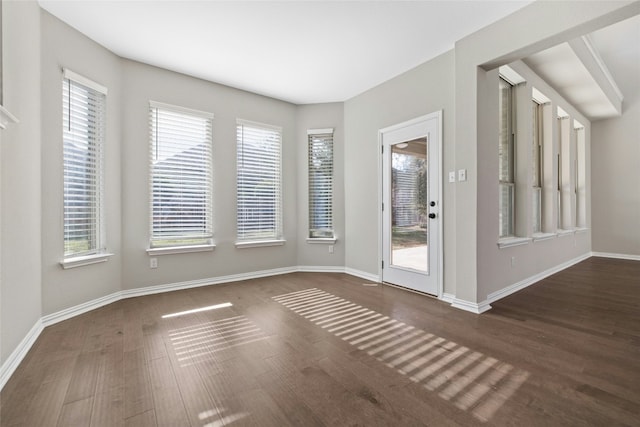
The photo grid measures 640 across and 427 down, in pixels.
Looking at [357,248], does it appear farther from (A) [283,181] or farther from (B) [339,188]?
(A) [283,181]

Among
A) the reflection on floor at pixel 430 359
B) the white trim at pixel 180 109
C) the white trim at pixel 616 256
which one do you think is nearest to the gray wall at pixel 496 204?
the reflection on floor at pixel 430 359

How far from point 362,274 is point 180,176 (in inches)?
118

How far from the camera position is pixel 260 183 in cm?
453

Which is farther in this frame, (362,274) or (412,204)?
(362,274)

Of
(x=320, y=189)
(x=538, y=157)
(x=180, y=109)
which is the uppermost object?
(x=180, y=109)

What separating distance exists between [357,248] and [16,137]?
12.9ft

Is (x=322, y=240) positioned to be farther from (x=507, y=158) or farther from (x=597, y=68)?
(x=597, y=68)

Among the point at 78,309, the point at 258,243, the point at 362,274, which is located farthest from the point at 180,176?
the point at 362,274

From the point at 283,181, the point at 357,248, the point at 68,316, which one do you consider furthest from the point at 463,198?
the point at 68,316

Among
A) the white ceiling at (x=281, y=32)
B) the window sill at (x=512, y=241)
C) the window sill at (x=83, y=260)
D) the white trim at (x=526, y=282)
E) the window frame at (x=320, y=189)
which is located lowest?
the white trim at (x=526, y=282)

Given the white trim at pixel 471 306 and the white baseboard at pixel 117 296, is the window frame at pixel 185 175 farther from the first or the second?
the white trim at pixel 471 306

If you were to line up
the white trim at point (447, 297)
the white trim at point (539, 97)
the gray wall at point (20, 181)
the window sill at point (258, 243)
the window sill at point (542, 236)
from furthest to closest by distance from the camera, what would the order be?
the window sill at point (258, 243), the white trim at point (539, 97), the window sill at point (542, 236), the white trim at point (447, 297), the gray wall at point (20, 181)

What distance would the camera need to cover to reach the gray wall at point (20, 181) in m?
1.91

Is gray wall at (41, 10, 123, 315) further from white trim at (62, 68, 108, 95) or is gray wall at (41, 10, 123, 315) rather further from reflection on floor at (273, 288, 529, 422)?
reflection on floor at (273, 288, 529, 422)
